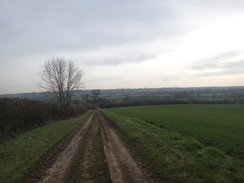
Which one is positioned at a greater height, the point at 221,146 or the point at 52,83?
the point at 52,83

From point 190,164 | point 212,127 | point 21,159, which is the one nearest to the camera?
point 190,164

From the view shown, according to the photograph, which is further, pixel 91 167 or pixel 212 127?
pixel 212 127

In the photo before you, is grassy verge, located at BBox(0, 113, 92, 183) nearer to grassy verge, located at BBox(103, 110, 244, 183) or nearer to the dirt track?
the dirt track

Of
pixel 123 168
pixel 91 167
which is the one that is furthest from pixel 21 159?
pixel 123 168

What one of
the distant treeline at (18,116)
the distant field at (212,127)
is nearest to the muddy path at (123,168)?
the distant field at (212,127)

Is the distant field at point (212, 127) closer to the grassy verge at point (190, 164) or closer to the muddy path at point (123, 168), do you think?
the grassy verge at point (190, 164)

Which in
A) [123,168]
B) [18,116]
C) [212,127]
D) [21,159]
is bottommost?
[212,127]

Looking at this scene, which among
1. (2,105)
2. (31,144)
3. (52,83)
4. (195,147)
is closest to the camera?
(195,147)

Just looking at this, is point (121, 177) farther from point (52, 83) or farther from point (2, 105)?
point (52, 83)

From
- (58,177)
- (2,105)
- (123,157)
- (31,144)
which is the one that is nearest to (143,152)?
(123,157)

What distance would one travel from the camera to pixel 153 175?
636 cm

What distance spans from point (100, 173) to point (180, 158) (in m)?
3.68

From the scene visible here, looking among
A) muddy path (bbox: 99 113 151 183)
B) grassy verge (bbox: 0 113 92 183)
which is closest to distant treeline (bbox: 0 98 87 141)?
grassy verge (bbox: 0 113 92 183)

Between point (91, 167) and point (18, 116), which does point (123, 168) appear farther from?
point (18, 116)
